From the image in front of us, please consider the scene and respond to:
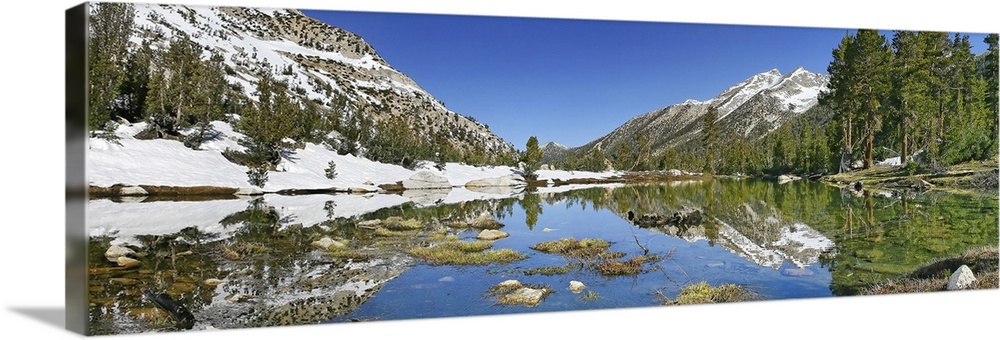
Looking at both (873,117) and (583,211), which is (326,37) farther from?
(873,117)

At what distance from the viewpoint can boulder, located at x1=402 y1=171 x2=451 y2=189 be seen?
33.9 feet

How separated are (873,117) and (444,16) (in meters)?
7.46

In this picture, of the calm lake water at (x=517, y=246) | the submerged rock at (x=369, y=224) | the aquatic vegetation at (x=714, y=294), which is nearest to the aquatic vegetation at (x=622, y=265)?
the calm lake water at (x=517, y=246)

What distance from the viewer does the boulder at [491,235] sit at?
10.1 metres

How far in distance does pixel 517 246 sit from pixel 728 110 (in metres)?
4.06

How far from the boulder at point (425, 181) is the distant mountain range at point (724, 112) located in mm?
1591

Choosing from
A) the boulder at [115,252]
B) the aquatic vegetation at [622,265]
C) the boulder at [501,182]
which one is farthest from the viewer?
the boulder at [501,182]

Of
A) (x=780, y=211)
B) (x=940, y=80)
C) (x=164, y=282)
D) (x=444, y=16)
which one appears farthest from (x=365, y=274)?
(x=940, y=80)

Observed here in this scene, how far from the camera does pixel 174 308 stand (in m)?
8.22

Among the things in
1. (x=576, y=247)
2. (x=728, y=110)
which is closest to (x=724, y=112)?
(x=728, y=110)

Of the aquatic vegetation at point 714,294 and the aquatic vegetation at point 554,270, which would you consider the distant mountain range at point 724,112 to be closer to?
the aquatic vegetation at point 554,270

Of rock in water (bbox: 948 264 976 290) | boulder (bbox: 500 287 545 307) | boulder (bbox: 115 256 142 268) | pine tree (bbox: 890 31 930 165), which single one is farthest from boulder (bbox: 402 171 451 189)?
rock in water (bbox: 948 264 976 290)

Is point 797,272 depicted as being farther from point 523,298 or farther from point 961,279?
point 523,298

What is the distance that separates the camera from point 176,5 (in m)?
8.35
